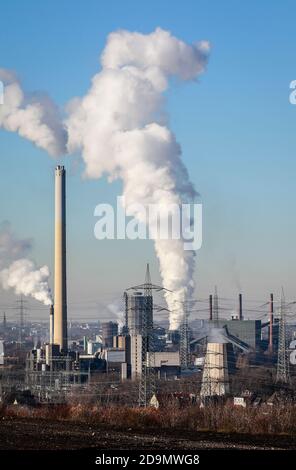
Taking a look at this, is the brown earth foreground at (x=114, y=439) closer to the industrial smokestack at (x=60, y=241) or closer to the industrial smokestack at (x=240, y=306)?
the industrial smokestack at (x=60, y=241)

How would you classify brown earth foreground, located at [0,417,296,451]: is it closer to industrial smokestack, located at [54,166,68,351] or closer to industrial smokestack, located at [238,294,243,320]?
industrial smokestack, located at [54,166,68,351]

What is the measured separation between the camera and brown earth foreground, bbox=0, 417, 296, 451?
363 inches

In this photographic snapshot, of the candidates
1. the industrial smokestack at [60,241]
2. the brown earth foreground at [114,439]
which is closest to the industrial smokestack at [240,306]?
the industrial smokestack at [60,241]

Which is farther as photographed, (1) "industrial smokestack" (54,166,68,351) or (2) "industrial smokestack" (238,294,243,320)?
(2) "industrial smokestack" (238,294,243,320)

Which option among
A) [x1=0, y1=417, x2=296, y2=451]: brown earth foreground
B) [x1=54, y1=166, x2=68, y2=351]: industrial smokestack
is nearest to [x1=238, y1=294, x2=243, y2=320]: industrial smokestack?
[x1=54, y1=166, x2=68, y2=351]: industrial smokestack

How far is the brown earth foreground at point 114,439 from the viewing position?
363 inches

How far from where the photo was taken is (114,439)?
9922mm

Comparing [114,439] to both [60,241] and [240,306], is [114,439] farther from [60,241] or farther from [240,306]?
[240,306]

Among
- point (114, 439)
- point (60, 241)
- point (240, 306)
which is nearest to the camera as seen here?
point (114, 439)

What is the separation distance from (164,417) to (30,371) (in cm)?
3434

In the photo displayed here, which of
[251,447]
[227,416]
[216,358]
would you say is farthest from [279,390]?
[251,447]

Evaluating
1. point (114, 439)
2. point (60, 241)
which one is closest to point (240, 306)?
point (60, 241)

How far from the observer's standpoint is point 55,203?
43750 millimetres
